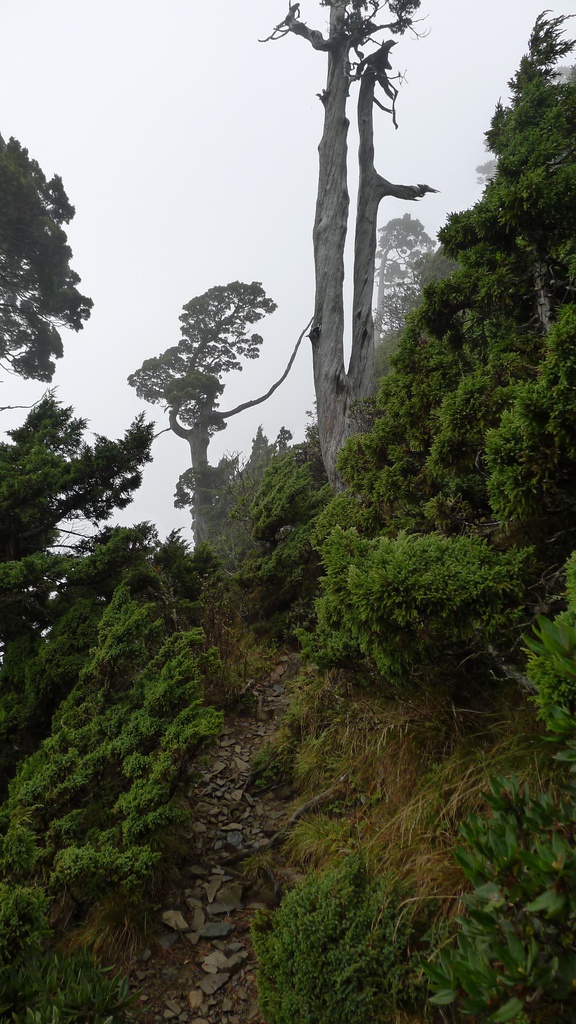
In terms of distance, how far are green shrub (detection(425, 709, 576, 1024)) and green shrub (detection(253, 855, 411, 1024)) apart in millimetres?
709

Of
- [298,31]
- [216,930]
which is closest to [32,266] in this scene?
[298,31]

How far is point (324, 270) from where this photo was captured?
25.7ft

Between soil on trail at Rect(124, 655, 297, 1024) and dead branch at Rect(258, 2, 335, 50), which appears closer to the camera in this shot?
soil on trail at Rect(124, 655, 297, 1024)

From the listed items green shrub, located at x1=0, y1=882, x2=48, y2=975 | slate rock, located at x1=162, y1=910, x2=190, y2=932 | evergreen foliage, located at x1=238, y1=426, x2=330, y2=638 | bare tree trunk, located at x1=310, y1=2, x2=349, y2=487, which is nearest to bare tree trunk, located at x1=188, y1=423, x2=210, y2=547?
bare tree trunk, located at x1=310, y1=2, x2=349, y2=487

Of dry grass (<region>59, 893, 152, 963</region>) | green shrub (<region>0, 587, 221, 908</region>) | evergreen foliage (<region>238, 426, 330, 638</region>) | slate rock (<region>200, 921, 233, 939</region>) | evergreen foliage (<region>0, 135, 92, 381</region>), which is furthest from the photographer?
evergreen foliage (<region>0, 135, 92, 381</region>)

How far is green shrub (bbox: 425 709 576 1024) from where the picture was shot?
990 millimetres

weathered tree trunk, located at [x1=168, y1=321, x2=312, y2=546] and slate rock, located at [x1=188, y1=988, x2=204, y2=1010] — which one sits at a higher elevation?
weathered tree trunk, located at [x1=168, y1=321, x2=312, y2=546]

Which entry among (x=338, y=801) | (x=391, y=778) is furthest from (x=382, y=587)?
(x=338, y=801)

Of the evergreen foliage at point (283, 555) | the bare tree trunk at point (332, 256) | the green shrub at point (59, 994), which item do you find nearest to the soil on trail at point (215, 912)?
the green shrub at point (59, 994)

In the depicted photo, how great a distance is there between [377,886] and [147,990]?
1.17m

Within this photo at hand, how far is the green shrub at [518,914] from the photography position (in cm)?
99

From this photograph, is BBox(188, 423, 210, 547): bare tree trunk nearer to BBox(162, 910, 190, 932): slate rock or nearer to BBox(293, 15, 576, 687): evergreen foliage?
BBox(293, 15, 576, 687): evergreen foliage

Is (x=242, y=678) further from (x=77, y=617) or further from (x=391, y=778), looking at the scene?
(x=391, y=778)

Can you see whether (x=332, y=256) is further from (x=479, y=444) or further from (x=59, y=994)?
(x=59, y=994)
